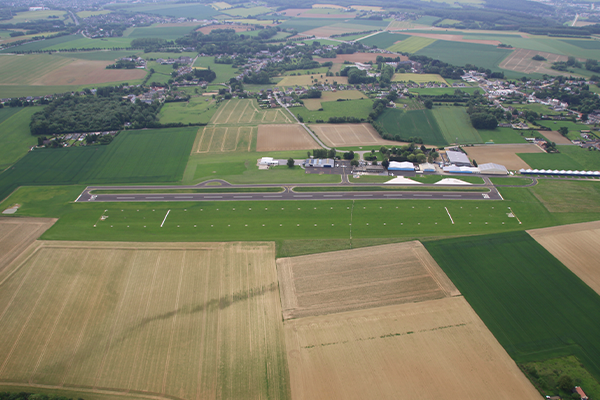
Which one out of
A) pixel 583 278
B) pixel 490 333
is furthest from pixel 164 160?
pixel 583 278

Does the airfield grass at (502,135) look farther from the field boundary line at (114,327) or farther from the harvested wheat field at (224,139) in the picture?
the field boundary line at (114,327)

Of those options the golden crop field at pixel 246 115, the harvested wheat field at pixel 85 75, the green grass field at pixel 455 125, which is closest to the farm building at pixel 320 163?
the golden crop field at pixel 246 115

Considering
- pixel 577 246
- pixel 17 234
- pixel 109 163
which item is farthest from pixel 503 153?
pixel 17 234

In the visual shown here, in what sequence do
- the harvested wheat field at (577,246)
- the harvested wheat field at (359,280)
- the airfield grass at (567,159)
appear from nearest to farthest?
the harvested wheat field at (359,280), the harvested wheat field at (577,246), the airfield grass at (567,159)

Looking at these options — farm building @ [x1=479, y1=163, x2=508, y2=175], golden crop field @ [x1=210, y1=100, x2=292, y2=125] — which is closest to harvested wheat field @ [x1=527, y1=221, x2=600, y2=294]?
farm building @ [x1=479, y1=163, x2=508, y2=175]

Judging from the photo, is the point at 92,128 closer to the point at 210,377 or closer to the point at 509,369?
the point at 210,377

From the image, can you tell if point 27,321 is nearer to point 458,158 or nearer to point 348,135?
point 348,135
